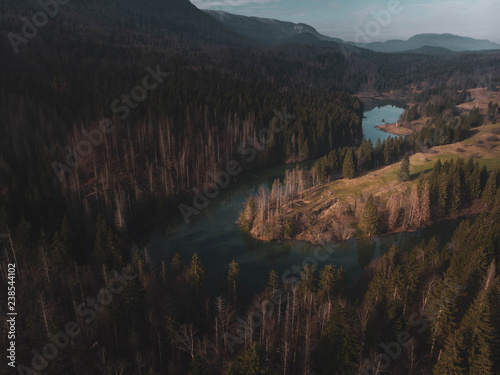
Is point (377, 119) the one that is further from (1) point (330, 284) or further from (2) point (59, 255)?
(2) point (59, 255)

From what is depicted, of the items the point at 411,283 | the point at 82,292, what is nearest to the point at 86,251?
the point at 82,292

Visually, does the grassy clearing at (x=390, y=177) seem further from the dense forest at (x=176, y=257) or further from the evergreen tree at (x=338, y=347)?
the evergreen tree at (x=338, y=347)

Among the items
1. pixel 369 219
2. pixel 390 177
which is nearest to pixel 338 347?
pixel 369 219

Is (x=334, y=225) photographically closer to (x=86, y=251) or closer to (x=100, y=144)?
(x=86, y=251)

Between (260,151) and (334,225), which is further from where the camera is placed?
(260,151)

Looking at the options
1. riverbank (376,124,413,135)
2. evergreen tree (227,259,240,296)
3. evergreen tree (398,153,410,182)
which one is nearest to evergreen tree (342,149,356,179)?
evergreen tree (398,153,410,182)

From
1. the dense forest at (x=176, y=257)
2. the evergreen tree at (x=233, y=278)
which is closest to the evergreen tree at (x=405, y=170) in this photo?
the dense forest at (x=176, y=257)
